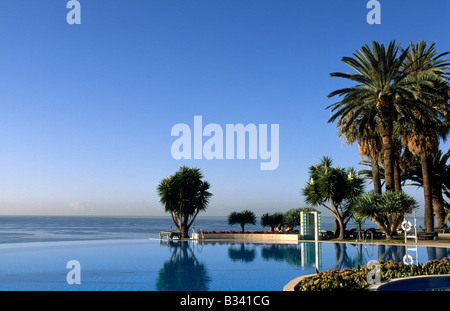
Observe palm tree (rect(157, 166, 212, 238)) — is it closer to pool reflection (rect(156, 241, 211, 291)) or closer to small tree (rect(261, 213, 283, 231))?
small tree (rect(261, 213, 283, 231))

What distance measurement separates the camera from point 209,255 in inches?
981

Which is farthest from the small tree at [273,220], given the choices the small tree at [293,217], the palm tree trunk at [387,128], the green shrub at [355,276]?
the green shrub at [355,276]

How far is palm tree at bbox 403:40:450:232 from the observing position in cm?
3216

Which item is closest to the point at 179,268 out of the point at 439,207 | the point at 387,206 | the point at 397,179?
the point at 387,206

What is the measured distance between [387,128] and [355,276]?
868 inches

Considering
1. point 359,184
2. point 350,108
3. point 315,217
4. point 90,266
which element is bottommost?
point 90,266

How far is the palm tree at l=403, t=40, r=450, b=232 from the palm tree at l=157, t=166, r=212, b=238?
1869 cm

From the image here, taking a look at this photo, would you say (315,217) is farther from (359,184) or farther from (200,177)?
(200,177)

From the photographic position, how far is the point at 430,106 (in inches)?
1282

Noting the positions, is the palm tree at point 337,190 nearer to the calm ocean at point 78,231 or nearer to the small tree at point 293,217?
the small tree at point 293,217
